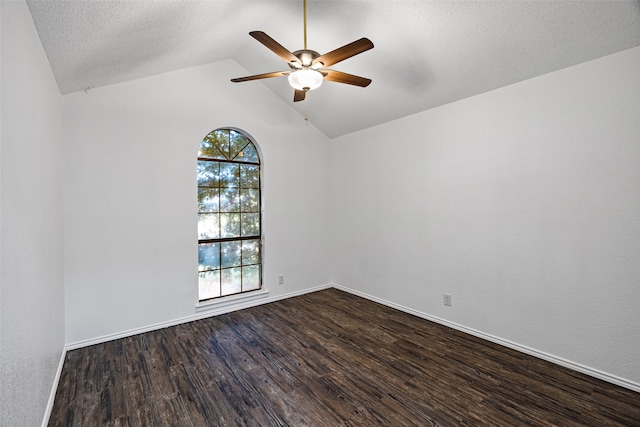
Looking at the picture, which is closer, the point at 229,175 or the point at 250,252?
the point at 229,175

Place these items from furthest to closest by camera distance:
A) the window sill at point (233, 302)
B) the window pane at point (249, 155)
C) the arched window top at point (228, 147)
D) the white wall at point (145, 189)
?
the window pane at point (249, 155) < the arched window top at point (228, 147) < the window sill at point (233, 302) < the white wall at point (145, 189)

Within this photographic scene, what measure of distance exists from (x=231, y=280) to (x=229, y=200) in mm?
1089

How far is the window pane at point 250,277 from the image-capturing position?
13.4 ft

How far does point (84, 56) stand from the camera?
2.26 metres

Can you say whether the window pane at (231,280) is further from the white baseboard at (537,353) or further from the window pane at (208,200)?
the white baseboard at (537,353)

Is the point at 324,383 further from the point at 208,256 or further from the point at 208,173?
the point at 208,173

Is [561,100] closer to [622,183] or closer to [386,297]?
[622,183]

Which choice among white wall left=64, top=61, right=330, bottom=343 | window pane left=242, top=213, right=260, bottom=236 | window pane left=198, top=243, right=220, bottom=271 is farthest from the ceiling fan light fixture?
window pane left=198, top=243, right=220, bottom=271

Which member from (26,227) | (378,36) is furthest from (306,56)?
(26,227)

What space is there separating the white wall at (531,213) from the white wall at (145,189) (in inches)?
71.3

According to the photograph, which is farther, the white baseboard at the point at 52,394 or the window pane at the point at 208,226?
the window pane at the point at 208,226

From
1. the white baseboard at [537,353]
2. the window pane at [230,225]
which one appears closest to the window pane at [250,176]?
the window pane at [230,225]

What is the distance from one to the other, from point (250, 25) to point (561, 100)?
115 inches

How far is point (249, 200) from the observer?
414 centimetres
